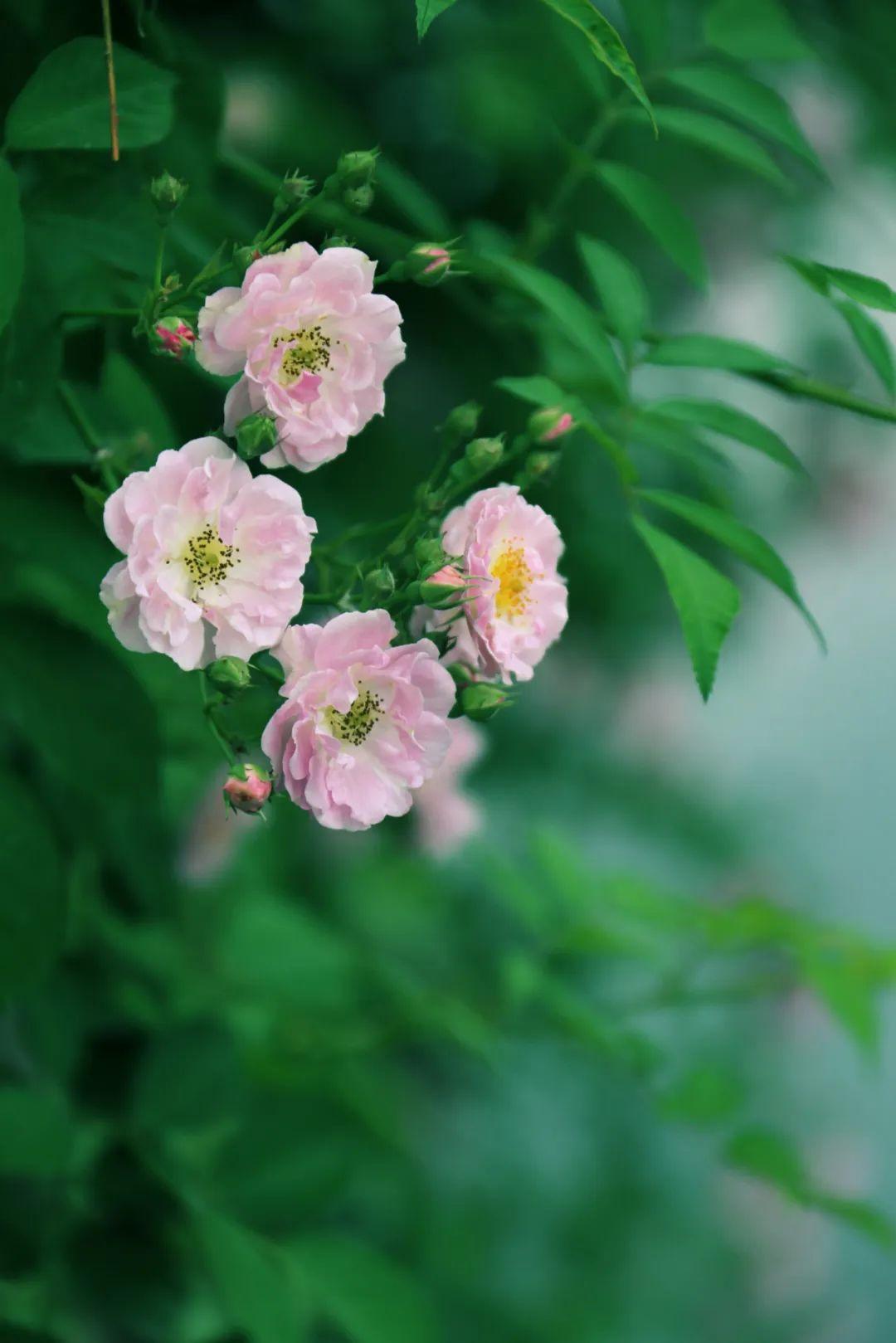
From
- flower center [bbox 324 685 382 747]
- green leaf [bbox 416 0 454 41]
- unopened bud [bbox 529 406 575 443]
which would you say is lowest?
flower center [bbox 324 685 382 747]

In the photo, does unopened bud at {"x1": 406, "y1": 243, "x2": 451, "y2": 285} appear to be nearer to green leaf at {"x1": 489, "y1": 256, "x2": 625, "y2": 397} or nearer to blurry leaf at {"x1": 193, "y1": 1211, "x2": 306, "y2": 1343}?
green leaf at {"x1": 489, "y1": 256, "x2": 625, "y2": 397}

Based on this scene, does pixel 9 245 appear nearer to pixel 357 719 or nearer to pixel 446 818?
pixel 357 719

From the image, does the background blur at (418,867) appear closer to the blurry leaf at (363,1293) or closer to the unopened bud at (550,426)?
the blurry leaf at (363,1293)

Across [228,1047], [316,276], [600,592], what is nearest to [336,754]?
[316,276]

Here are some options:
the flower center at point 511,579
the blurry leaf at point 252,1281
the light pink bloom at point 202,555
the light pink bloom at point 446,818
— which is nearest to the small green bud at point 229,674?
the light pink bloom at point 202,555

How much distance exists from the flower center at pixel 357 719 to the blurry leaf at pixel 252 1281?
46cm

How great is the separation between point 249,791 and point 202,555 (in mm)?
89

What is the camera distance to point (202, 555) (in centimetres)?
53

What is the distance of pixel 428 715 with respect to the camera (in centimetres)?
56

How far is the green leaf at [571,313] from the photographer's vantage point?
61cm

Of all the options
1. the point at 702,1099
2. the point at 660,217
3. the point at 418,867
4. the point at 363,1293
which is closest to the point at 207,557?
the point at 660,217

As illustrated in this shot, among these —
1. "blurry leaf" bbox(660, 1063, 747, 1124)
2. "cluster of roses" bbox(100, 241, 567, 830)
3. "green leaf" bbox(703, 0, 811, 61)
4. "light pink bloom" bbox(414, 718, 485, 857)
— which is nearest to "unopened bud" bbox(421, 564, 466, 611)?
"cluster of roses" bbox(100, 241, 567, 830)

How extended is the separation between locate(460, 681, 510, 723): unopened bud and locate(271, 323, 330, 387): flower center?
140mm

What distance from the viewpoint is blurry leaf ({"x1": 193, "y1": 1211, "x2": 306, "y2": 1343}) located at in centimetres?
85
